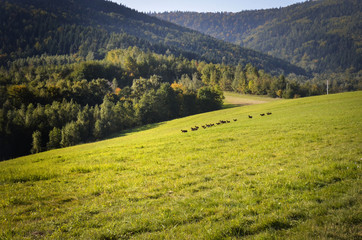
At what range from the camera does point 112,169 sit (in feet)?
47.0

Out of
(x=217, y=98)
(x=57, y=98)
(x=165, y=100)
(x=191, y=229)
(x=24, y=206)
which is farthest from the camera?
(x=217, y=98)

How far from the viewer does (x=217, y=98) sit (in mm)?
115438

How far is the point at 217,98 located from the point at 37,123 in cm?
8255

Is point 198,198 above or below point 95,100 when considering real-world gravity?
below

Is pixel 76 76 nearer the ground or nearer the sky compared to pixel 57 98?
nearer the sky

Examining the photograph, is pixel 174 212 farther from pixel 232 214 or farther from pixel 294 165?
pixel 294 165

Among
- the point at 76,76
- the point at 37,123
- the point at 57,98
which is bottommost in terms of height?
the point at 37,123

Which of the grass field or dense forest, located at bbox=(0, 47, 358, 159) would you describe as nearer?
the grass field

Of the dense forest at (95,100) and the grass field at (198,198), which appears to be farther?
the dense forest at (95,100)

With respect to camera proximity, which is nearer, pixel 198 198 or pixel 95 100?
pixel 198 198

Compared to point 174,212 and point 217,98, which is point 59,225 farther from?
point 217,98

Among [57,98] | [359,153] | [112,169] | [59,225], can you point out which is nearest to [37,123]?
[57,98]

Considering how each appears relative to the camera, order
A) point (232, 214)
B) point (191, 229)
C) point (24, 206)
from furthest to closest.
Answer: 1. point (24, 206)
2. point (232, 214)
3. point (191, 229)

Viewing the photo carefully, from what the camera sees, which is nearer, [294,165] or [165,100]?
[294,165]
